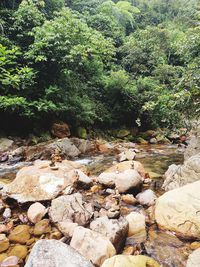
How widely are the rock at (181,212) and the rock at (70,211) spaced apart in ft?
3.64

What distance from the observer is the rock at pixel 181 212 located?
344 centimetres

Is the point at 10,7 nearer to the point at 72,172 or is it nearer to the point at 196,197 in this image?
the point at 72,172

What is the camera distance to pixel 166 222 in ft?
12.0

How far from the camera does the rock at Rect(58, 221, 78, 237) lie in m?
3.42

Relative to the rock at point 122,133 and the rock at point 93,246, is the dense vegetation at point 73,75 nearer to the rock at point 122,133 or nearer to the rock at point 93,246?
the rock at point 122,133

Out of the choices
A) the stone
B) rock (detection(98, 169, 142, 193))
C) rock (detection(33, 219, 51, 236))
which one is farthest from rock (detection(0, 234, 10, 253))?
rock (detection(98, 169, 142, 193))

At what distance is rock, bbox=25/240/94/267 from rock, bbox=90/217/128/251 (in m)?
0.71

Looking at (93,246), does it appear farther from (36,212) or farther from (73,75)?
(73,75)

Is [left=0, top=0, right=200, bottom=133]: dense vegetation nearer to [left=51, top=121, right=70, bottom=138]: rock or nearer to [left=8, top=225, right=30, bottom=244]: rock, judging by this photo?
[left=51, top=121, right=70, bottom=138]: rock

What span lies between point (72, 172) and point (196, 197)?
8.70ft

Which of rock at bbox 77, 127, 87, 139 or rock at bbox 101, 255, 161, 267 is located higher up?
rock at bbox 101, 255, 161, 267

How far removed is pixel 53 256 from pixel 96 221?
1.18 m

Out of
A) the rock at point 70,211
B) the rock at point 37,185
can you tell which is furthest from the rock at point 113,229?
the rock at point 37,185

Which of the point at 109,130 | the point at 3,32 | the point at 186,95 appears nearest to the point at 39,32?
the point at 3,32
